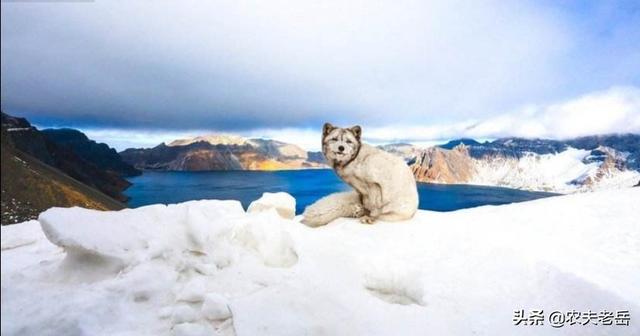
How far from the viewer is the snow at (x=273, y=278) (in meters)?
1.33

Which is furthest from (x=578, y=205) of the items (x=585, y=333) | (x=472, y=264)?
(x=585, y=333)

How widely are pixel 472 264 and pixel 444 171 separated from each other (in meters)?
28.4

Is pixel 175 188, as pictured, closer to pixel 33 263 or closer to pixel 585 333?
pixel 33 263

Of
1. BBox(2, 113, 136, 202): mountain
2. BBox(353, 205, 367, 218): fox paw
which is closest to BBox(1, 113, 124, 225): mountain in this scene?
BBox(2, 113, 136, 202): mountain

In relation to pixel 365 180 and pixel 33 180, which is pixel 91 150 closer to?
pixel 33 180

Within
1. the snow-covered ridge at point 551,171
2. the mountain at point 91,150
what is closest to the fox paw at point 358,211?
the mountain at point 91,150

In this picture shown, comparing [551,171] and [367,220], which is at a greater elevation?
[551,171]

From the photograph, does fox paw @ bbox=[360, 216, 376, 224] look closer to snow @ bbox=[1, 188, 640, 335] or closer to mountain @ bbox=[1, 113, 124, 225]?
snow @ bbox=[1, 188, 640, 335]

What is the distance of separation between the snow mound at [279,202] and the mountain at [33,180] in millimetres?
1879

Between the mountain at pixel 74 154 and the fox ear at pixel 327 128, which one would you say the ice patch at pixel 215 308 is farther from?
the fox ear at pixel 327 128

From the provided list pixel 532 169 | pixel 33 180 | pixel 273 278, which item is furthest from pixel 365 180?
pixel 532 169

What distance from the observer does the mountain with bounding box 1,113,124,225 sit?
2.84 ft

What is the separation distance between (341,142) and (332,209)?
0.89m

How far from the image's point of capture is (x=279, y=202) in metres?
3.70
